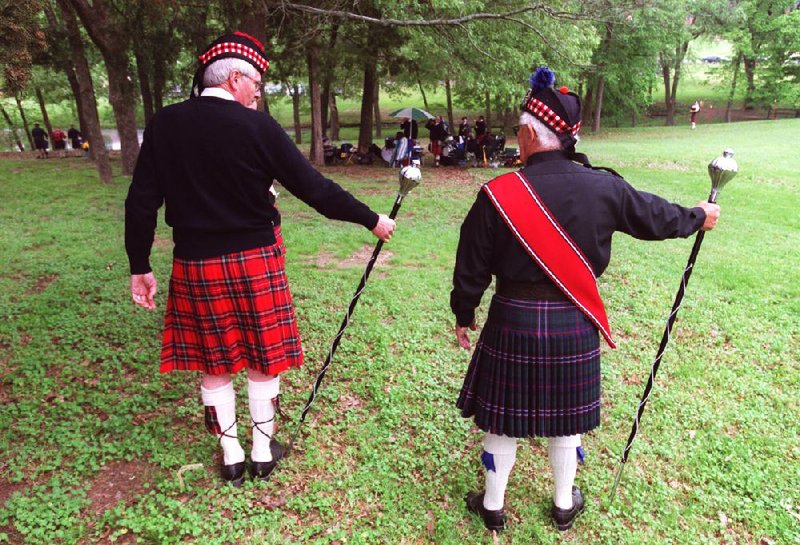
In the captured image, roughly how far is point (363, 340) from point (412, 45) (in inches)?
368

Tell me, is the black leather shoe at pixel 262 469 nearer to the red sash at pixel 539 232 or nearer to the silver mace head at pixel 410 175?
the silver mace head at pixel 410 175

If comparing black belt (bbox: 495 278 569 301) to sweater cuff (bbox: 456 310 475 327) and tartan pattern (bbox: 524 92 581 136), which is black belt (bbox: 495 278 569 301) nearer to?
sweater cuff (bbox: 456 310 475 327)

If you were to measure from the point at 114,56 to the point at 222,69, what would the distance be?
32.3 ft

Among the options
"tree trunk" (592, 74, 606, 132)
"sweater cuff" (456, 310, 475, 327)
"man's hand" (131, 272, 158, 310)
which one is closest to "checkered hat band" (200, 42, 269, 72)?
"man's hand" (131, 272, 158, 310)

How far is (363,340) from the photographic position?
4656mm

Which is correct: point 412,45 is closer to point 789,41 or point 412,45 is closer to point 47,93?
point 47,93

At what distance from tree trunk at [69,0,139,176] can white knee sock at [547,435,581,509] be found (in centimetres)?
1076

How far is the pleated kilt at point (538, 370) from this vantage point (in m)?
2.33

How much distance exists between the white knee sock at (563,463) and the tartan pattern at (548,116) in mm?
1398

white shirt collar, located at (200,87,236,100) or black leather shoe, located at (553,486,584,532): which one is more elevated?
white shirt collar, located at (200,87,236,100)

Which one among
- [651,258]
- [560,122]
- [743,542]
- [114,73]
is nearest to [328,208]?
[560,122]

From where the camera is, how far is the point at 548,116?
2.18 m

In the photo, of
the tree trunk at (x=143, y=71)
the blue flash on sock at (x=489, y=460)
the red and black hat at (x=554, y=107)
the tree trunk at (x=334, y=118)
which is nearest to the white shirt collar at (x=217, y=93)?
the red and black hat at (x=554, y=107)

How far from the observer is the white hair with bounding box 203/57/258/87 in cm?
239
